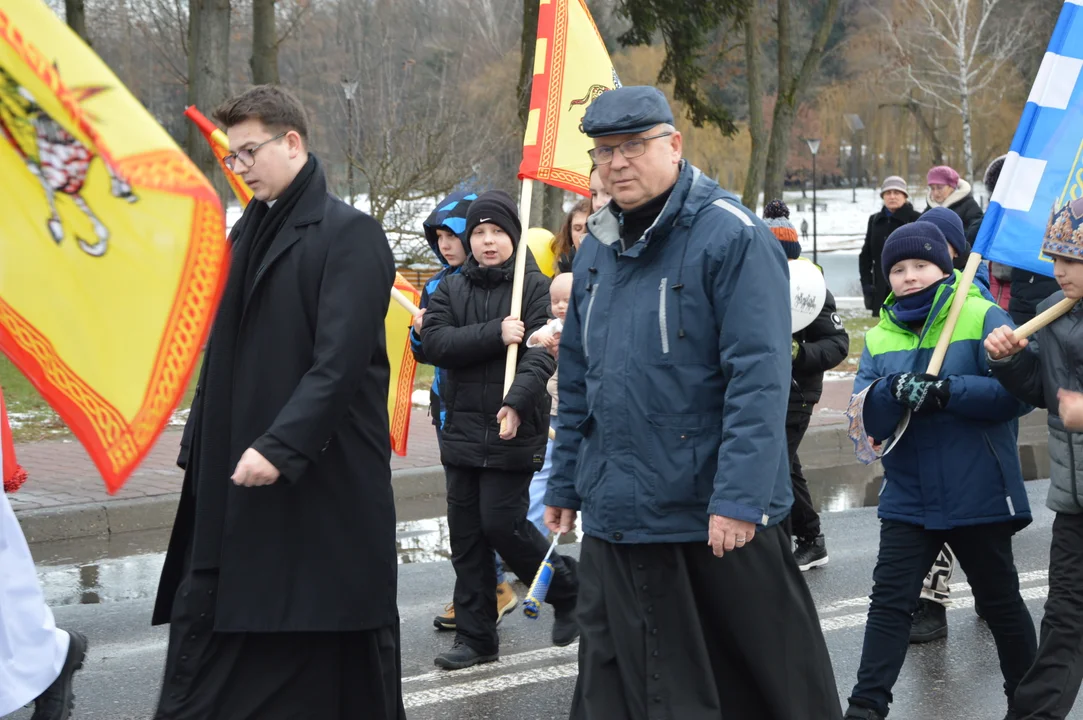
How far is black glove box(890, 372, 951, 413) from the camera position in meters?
4.48

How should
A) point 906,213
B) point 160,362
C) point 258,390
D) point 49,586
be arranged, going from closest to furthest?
point 160,362 < point 258,390 < point 49,586 < point 906,213

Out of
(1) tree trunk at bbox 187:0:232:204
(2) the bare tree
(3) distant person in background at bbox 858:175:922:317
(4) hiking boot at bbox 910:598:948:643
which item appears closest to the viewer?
(4) hiking boot at bbox 910:598:948:643

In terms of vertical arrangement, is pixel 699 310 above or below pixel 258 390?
above

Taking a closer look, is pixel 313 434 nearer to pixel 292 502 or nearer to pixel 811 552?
A: pixel 292 502

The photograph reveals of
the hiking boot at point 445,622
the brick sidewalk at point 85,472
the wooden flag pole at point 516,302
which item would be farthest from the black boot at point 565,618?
the brick sidewalk at point 85,472

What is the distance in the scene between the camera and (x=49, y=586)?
6770 millimetres

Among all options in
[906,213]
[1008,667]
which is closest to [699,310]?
[1008,667]

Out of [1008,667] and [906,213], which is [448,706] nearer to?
[1008,667]

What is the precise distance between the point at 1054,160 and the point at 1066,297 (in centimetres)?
92

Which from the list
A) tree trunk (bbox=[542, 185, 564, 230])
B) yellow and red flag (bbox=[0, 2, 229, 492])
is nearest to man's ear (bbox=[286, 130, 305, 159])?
yellow and red flag (bbox=[0, 2, 229, 492])

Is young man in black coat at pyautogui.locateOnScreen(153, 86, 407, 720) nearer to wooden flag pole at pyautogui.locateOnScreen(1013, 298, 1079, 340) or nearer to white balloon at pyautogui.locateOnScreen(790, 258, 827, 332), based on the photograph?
wooden flag pole at pyautogui.locateOnScreen(1013, 298, 1079, 340)

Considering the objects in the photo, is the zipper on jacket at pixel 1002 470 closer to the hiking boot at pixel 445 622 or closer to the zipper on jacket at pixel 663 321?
the zipper on jacket at pixel 663 321

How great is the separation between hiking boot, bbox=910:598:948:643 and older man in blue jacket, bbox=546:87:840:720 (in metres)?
2.24

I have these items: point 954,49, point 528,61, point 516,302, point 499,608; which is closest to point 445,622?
point 499,608
